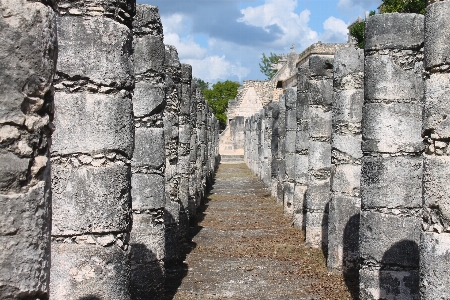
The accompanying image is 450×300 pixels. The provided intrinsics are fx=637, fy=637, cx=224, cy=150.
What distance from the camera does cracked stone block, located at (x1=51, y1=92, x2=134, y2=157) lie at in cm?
462

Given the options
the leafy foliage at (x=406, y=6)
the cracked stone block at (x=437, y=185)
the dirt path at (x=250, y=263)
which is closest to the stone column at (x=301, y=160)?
the dirt path at (x=250, y=263)

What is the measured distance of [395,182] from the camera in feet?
21.6

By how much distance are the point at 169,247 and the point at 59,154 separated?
4.72 m

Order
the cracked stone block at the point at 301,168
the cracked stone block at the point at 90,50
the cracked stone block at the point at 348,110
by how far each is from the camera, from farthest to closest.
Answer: the cracked stone block at the point at 301,168
the cracked stone block at the point at 348,110
the cracked stone block at the point at 90,50

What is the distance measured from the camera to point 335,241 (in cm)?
896

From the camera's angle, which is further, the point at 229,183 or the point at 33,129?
the point at 229,183

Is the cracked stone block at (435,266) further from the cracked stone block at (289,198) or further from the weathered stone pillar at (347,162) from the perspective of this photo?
the cracked stone block at (289,198)

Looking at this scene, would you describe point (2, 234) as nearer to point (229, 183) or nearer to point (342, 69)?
point (342, 69)

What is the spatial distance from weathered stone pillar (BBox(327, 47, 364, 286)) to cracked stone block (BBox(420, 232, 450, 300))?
465 cm

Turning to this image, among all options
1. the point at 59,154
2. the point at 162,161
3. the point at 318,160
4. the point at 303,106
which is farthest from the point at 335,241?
the point at 59,154

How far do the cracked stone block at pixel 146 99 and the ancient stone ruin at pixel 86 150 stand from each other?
12 millimetres

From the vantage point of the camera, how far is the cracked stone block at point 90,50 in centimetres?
468

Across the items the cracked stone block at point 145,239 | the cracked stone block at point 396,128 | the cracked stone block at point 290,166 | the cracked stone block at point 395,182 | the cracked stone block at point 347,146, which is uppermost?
the cracked stone block at point 396,128

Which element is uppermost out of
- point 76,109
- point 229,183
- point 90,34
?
point 90,34
